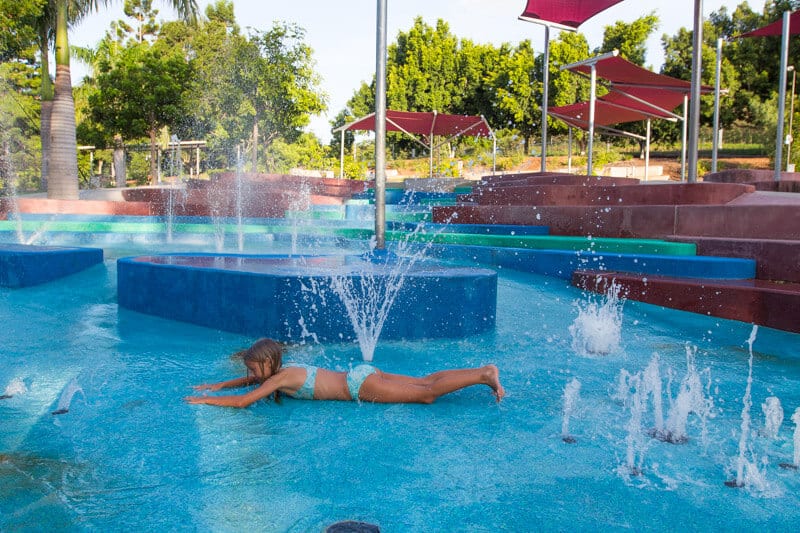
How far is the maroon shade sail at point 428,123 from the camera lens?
18.9m

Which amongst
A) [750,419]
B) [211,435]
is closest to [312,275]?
[211,435]

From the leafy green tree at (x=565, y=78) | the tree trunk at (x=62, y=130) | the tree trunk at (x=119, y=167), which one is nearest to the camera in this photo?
the tree trunk at (x=62, y=130)

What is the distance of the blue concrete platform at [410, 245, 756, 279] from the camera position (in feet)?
18.8

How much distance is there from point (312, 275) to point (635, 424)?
93.6 inches

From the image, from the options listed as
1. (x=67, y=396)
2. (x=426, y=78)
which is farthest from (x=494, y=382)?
(x=426, y=78)

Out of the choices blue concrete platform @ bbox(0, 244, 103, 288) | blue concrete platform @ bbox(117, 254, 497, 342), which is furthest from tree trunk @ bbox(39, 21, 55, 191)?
blue concrete platform @ bbox(117, 254, 497, 342)

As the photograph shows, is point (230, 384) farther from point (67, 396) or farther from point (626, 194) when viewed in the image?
point (626, 194)

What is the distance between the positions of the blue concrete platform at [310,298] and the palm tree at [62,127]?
421 inches

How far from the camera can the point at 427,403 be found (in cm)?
320

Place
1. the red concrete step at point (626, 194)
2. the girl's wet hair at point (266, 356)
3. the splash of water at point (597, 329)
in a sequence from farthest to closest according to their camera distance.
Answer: the red concrete step at point (626, 194) → the splash of water at point (597, 329) → the girl's wet hair at point (266, 356)

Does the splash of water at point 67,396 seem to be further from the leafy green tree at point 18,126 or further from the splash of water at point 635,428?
the leafy green tree at point 18,126

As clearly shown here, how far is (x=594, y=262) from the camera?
6.49 metres

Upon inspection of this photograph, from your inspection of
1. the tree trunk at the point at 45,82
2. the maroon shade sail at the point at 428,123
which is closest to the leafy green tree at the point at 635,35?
the maroon shade sail at the point at 428,123

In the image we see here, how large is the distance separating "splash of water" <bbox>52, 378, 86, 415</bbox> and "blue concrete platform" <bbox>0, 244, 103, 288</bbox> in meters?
3.38
